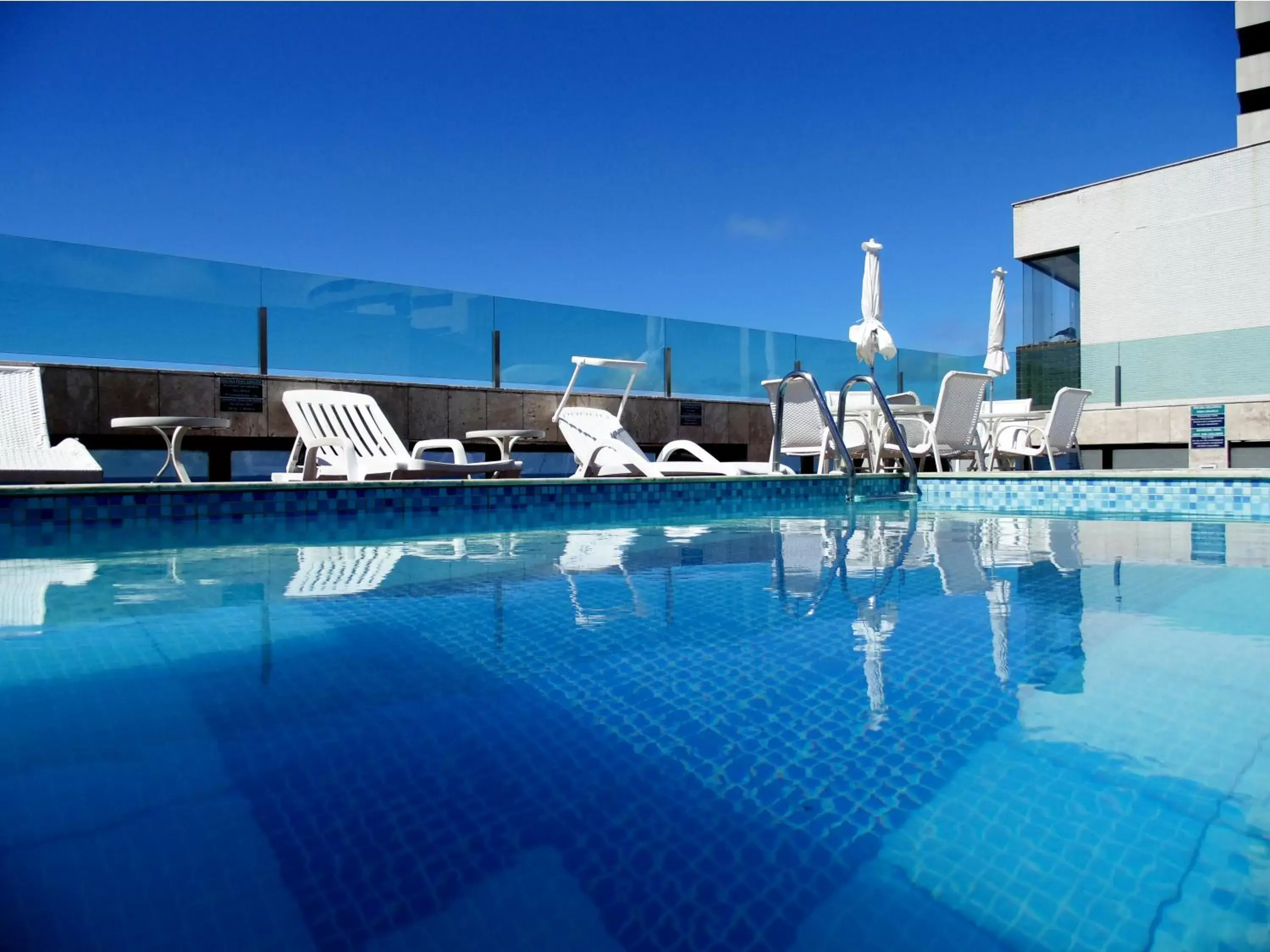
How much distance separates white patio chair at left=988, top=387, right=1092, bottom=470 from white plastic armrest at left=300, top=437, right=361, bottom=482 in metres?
6.48

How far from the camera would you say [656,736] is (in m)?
1.25

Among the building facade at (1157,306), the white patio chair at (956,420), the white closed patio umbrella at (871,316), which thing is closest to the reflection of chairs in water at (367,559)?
the white patio chair at (956,420)

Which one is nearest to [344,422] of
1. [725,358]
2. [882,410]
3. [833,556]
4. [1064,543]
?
[882,410]

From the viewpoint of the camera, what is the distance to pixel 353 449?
22.4ft

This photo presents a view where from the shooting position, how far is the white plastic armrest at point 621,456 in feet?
23.2

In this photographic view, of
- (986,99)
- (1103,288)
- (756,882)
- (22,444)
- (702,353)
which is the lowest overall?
(756,882)

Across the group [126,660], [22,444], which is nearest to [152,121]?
[22,444]

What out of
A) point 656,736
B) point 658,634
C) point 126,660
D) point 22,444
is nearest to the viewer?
point 656,736

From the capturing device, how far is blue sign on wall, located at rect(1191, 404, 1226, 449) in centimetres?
1276

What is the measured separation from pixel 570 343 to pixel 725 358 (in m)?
2.41

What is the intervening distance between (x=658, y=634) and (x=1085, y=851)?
3.57 ft

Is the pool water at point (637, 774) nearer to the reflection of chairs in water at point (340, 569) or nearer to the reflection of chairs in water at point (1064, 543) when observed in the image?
the reflection of chairs in water at point (340, 569)

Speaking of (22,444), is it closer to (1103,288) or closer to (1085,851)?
(1085,851)

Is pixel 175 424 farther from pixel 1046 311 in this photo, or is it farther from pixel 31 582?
pixel 1046 311
